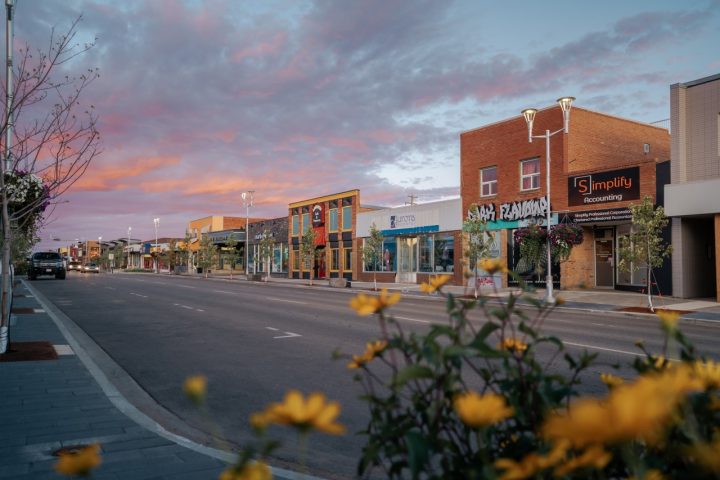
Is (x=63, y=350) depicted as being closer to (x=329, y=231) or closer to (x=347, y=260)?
(x=347, y=260)

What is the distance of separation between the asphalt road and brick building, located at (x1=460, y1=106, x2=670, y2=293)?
853 centimetres

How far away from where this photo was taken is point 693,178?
2214 cm

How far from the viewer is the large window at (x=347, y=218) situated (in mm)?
44500

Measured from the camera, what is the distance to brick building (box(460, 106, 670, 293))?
82.4 feet

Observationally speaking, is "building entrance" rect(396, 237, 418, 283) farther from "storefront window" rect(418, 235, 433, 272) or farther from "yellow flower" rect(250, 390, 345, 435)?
"yellow flower" rect(250, 390, 345, 435)

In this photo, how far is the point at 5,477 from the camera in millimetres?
4113

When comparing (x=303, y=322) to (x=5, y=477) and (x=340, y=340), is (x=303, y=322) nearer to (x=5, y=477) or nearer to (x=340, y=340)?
(x=340, y=340)

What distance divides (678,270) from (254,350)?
743 inches

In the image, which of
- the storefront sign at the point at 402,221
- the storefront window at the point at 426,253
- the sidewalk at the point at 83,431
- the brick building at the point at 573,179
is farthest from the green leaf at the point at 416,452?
the storefront sign at the point at 402,221

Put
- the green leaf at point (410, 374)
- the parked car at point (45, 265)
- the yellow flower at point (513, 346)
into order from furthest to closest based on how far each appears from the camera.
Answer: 1. the parked car at point (45, 265)
2. the yellow flower at point (513, 346)
3. the green leaf at point (410, 374)

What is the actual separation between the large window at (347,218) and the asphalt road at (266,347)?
23.5 m

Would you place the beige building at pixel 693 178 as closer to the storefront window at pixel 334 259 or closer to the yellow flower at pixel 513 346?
the yellow flower at pixel 513 346

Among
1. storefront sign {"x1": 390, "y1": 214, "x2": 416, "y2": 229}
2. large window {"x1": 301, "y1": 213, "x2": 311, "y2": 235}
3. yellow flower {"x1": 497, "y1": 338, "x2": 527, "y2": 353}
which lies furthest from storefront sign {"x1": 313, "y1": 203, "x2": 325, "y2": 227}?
yellow flower {"x1": 497, "y1": 338, "x2": 527, "y2": 353}

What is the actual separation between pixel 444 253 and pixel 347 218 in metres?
12.1
